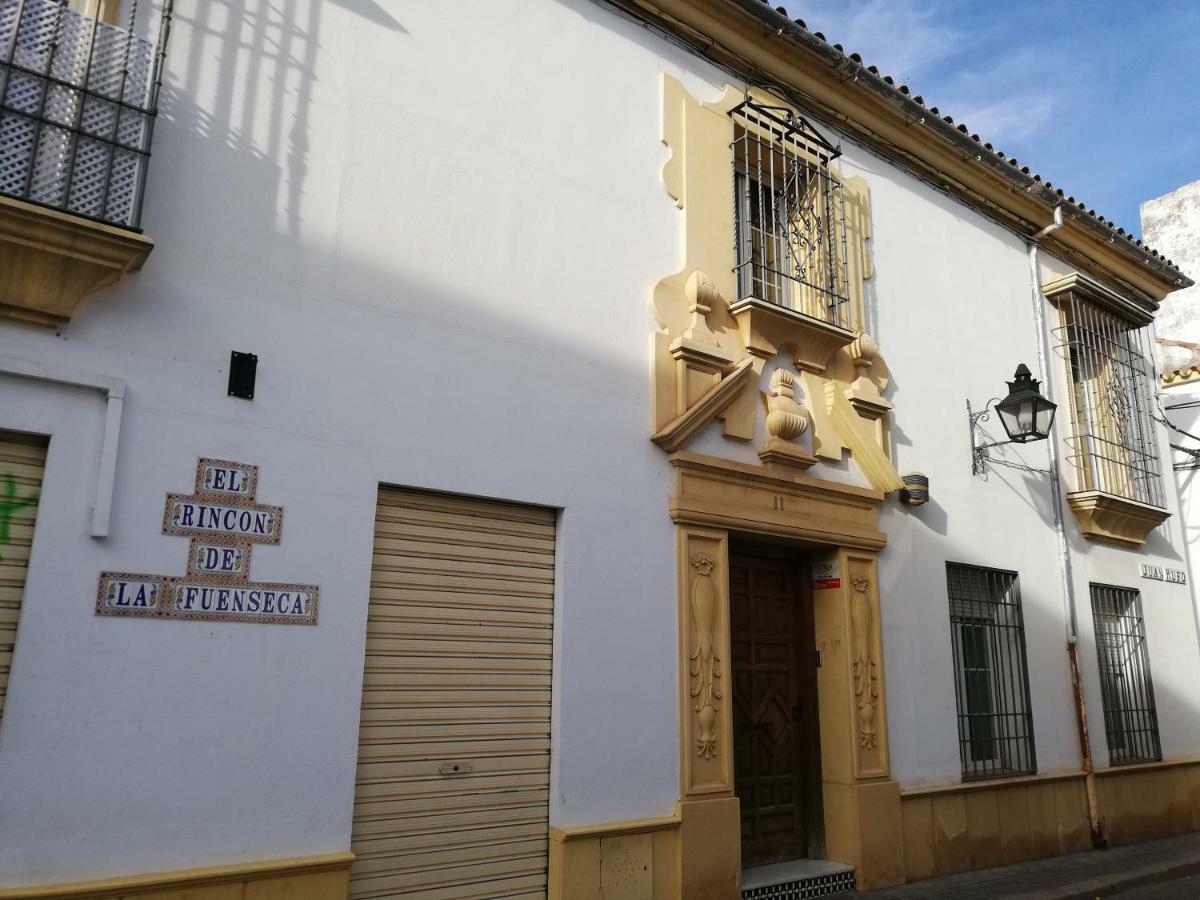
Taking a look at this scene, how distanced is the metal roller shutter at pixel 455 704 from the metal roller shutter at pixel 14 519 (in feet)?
5.51

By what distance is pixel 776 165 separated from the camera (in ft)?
26.9

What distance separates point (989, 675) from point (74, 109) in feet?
27.0

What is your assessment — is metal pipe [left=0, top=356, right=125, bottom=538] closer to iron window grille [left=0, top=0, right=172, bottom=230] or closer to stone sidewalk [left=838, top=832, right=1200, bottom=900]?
iron window grille [left=0, top=0, right=172, bottom=230]

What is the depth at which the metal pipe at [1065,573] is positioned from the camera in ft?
29.6

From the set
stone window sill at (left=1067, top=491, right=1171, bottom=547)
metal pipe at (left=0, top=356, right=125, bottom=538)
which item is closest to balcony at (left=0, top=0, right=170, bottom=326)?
metal pipe at (left=0, top=356, right=125, bottom=538)

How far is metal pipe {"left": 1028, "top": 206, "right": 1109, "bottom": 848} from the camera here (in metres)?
9.02

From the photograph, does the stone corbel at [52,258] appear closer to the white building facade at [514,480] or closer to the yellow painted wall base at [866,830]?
the white building facade at [514,480]

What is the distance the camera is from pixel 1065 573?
31.4ft

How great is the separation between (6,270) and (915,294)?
7510 mm

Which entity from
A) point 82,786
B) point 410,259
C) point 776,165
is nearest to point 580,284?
point 410,259

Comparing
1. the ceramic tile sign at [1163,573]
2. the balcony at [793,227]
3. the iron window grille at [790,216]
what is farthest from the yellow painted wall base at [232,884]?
the ceramic tile sign at [1163,573]

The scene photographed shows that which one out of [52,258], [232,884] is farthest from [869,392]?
[52,258]

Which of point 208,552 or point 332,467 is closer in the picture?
point 208,552

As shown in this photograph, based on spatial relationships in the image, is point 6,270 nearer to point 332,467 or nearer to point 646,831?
point 332,467
